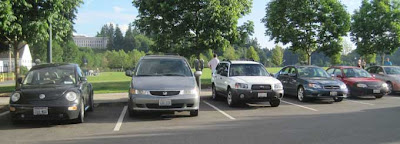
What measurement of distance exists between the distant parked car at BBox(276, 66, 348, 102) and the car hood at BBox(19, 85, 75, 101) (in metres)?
8.93

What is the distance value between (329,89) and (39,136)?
10.2 metres

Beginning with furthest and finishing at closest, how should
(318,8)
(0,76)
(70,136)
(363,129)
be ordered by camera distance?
(0,76) → (318,8) → (363,129) → (70,136)

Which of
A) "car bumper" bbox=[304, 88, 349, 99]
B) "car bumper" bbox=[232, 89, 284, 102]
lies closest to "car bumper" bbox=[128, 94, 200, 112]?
"car bumper" bbox=[232, 89, 284, 102]

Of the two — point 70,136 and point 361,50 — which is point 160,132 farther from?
point 361,50

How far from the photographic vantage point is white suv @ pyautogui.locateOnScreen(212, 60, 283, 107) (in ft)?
38.7

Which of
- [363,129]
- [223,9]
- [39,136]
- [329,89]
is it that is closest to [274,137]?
[363,129]

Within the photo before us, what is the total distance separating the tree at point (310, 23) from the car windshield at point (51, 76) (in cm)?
1566

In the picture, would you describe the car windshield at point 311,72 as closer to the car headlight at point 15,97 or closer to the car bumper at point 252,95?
the car bumper at point 252,95

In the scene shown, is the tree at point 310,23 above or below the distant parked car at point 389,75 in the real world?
above

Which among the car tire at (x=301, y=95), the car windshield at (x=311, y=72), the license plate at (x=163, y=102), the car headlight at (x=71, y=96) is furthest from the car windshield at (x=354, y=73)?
the car headlight at (x=71, y=96)

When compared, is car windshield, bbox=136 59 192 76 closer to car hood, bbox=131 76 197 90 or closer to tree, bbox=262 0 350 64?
car hood, bbox=131 76 197 90

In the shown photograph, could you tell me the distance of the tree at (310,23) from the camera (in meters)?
21.8

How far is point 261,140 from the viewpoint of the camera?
23.3ft

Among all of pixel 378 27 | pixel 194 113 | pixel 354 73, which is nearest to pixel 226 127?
pixel 194 113
